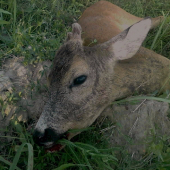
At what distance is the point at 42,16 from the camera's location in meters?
5.18

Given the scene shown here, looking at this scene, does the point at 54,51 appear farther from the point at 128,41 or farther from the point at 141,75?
the point at 141,75

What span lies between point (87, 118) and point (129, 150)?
0.71m

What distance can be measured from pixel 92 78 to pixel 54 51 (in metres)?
1.48

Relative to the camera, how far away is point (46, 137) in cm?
268

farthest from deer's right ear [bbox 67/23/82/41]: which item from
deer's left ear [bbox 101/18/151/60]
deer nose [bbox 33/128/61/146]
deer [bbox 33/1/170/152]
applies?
deer nose [bbox 33/128/61/146]

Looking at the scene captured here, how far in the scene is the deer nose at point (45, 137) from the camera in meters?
2.66

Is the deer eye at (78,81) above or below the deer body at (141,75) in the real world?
above

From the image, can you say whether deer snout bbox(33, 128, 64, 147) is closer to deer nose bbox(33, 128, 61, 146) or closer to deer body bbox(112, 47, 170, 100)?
deer nose bbox(33, 128, 61, 146)

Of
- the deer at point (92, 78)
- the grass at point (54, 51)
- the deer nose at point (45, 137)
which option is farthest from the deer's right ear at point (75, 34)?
the deer nose at point (45, 137)

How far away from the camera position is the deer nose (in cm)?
266

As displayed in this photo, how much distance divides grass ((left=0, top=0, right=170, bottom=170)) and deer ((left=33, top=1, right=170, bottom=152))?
0.70ft

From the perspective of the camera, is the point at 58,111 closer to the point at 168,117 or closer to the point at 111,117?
the point at 111,117

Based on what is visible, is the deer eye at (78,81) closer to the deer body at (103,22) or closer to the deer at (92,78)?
the deer at (92,78)

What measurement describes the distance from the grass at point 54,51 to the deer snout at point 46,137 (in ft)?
0.39
